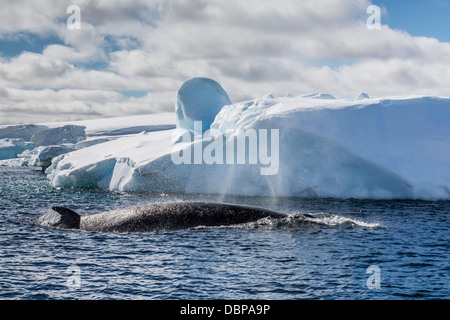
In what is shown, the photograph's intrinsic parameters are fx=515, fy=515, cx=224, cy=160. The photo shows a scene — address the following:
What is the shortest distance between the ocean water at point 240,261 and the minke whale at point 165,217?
0.34 meters

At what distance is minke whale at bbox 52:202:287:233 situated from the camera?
12500 mm

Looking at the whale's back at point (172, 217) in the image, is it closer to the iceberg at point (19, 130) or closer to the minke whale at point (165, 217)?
the minke whale at point (165, 217)

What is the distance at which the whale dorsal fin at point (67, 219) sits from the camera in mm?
13018

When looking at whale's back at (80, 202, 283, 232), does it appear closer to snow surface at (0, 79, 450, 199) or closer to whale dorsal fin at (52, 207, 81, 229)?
whale dorsal fin at (52, 207, 81, 229)

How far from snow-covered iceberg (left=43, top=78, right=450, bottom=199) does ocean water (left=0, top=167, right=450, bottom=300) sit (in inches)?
260

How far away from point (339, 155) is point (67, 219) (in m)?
12.7

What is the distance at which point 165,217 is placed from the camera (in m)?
12.7

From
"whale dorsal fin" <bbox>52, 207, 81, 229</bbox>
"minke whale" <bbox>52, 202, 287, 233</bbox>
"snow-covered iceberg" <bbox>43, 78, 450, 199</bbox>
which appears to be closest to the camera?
"minke whale" <bbox>52, 202, 287, 233</bbox>

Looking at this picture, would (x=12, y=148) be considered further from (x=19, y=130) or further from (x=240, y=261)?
(x=240, y=261)

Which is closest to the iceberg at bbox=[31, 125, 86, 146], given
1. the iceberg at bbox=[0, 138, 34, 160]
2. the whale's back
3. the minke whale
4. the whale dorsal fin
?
the iceberg at bbox=[0, 138, 34, 160]

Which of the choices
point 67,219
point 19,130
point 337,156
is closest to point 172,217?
point 67,219

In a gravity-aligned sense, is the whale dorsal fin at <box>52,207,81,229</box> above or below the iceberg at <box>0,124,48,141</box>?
below
